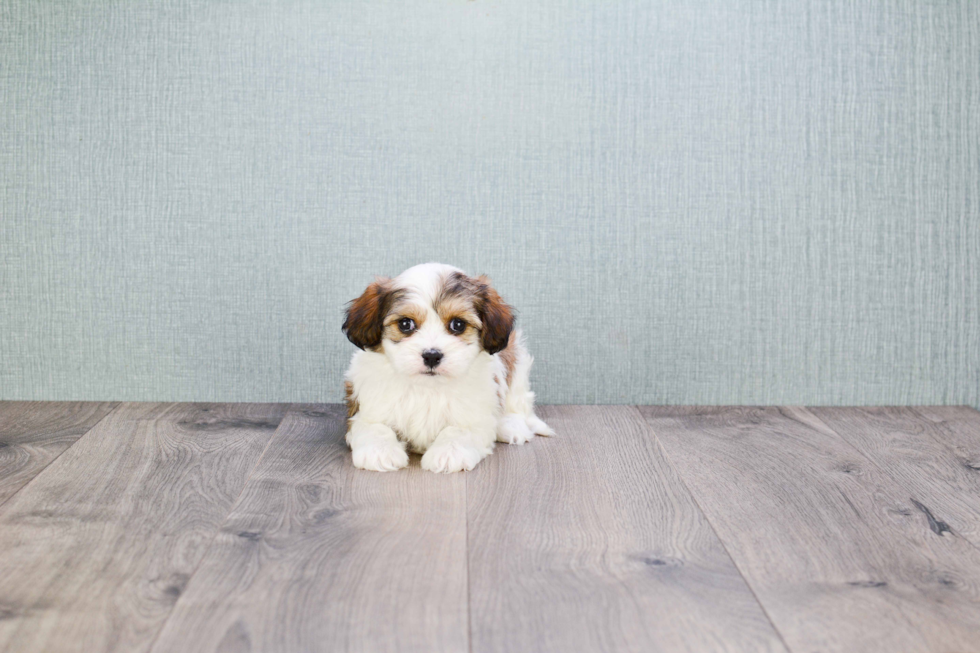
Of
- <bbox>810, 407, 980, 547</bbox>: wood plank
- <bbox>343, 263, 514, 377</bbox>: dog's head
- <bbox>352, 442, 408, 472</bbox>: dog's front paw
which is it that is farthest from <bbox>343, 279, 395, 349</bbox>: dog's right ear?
<bbox>810, 407, 980, 547</bbox>: wood plank

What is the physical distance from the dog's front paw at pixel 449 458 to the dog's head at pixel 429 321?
0.18 meters

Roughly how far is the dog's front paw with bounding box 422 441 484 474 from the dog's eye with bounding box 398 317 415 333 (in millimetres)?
288

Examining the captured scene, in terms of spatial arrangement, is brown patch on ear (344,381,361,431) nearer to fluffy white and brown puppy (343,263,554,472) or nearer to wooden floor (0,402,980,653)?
fluffy white and brown puppy (343,263,554,472)

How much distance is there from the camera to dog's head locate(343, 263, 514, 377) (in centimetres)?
183

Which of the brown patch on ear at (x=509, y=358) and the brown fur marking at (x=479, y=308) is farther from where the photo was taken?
the brown patch on ear at (x=509, y=358)

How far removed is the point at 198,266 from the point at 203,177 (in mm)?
267

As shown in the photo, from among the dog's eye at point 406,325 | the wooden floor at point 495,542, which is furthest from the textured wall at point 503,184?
the dog's eye at point 406,325

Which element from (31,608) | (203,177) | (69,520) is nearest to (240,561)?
(31,608)

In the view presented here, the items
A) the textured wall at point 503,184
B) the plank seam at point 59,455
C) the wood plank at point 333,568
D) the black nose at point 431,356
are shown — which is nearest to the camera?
the wood plank at point 333,568

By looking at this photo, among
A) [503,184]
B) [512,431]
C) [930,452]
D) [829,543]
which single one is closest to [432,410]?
[512,431]

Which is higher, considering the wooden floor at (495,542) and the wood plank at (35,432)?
the wood plank at (35,432)

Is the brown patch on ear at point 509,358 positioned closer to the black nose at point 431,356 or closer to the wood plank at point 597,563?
the wood plank at point 597,563

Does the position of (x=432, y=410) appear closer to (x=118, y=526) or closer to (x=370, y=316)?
(x=370, y=316)

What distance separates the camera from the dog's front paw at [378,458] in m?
1.88
